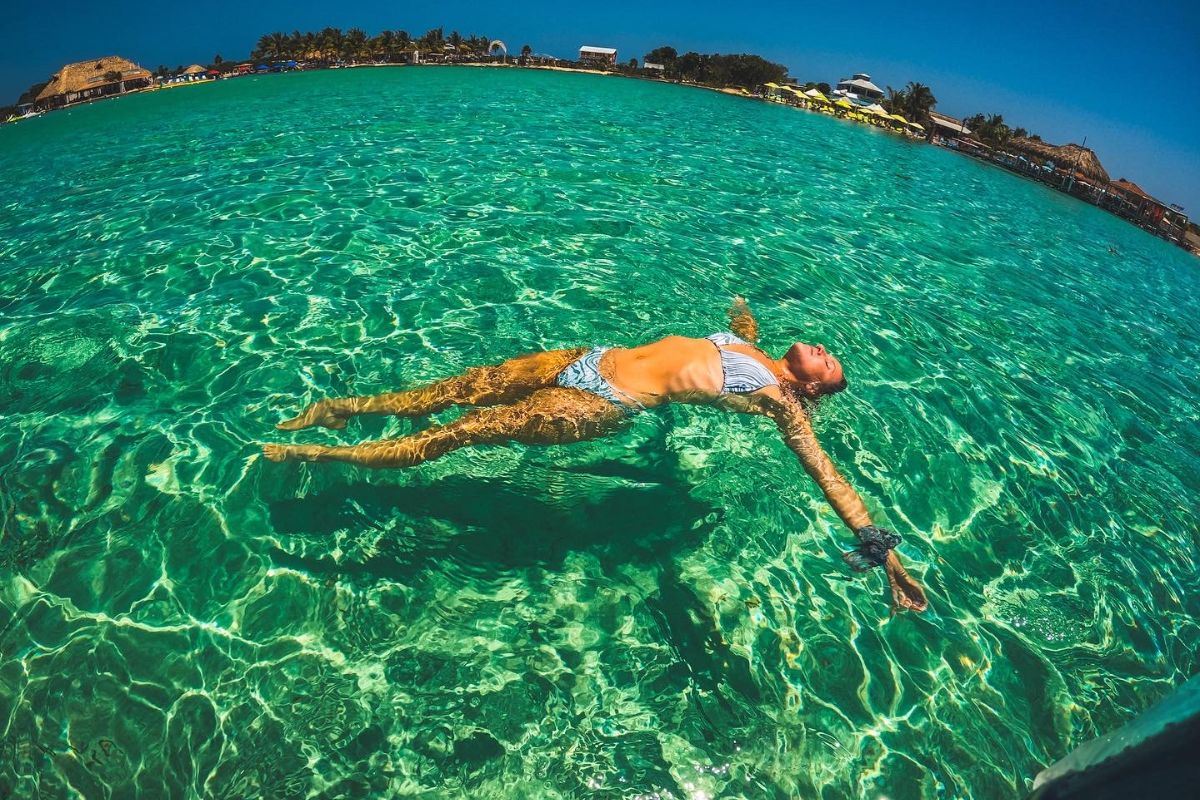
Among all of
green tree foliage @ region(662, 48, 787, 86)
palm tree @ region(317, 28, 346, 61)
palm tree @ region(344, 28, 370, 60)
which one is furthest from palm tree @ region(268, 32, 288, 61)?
green tree foliage @ region(662, 48, 787, 86)

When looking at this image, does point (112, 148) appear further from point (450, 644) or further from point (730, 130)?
point (730, 130)

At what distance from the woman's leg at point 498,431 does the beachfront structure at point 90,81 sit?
35.1 metres

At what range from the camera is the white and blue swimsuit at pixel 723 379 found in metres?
3.77

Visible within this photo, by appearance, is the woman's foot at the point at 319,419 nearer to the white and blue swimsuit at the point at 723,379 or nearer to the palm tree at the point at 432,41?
the white and blue swimsuit at the point at 723,379

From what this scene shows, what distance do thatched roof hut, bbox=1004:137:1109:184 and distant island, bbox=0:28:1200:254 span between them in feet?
0.23

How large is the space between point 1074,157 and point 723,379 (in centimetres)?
3701

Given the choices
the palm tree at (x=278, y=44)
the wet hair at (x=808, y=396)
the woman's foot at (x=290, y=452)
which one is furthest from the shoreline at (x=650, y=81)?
the wet hair at (x=808, y=396)

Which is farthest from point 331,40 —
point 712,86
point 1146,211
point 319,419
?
point 1146,211

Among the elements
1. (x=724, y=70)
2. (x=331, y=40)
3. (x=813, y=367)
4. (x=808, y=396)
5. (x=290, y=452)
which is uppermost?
(x=724, y=70)

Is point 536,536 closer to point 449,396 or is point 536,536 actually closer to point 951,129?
point 449,396

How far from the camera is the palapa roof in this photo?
2714 cm

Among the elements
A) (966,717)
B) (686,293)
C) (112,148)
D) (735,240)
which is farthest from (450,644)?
(112,148)

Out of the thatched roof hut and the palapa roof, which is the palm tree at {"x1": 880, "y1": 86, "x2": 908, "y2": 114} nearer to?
the thatched roof hut

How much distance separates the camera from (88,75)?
28.2 metres
